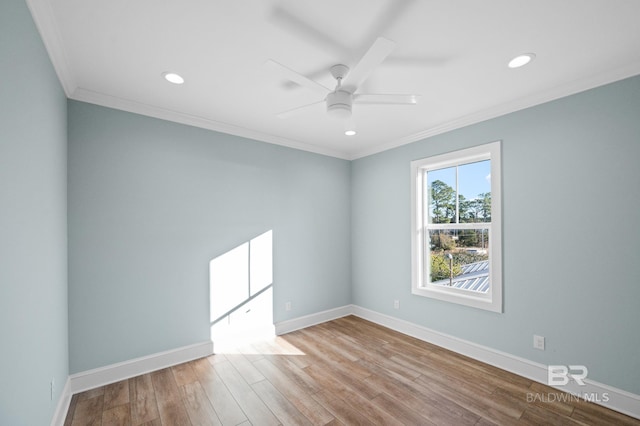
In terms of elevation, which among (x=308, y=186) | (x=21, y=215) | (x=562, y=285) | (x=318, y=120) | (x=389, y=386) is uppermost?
(x=318, y=120)

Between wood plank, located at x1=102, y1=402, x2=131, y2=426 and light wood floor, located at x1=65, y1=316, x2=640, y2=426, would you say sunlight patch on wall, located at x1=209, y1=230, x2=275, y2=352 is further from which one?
wood plank, located at x1=102, y1=402, x2=131, y2=426

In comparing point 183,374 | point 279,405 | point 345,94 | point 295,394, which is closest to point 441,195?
point 345,94

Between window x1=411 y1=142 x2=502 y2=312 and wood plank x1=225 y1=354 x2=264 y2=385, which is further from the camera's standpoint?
window x1=411 y1=142 x2=502 y2=312

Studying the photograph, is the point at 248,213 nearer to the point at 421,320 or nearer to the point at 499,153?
the point at 421,320

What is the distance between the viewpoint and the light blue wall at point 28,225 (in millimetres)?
1195

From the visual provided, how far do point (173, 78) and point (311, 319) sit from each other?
10.9 ft

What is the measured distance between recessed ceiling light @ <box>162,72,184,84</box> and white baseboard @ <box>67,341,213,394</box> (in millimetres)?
2581

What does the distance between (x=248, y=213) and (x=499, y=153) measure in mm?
2885

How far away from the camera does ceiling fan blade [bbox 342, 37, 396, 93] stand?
4.66 ft

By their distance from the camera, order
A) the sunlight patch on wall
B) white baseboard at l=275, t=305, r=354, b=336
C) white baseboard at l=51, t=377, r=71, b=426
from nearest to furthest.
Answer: white baseboard at l=51, t=377, r=71, b=426 → the sunlight patch on wall → white baseboard at l=275, t=305, r=354, b=336

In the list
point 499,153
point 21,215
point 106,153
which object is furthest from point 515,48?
point 106,153

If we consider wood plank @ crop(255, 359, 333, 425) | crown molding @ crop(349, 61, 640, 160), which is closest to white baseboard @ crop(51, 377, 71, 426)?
wood plank @ crop(255, 359, 333, 425)

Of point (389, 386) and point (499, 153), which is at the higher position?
point (499, 153)

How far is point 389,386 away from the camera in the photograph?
2439 millimetres
